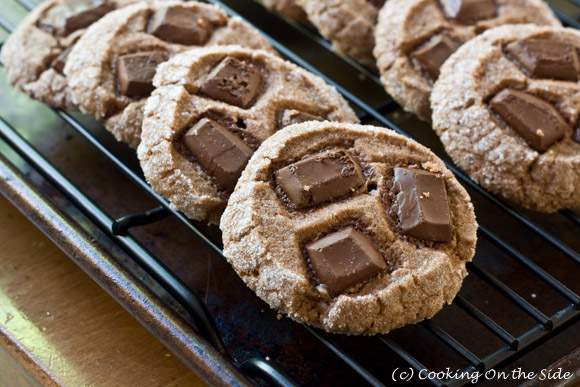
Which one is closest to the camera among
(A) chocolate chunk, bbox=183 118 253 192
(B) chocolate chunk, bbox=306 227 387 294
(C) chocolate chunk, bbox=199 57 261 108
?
(B) chocolate chunk, bbox=306 227 387 294

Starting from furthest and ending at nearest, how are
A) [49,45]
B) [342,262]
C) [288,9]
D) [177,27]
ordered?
1. [288,9]
2. [49,45]
3. [177,27]
4. [342,262]

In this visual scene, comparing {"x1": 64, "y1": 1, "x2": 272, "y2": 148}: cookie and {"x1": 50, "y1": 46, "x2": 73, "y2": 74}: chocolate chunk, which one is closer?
{"x1": 64, "y1": 1, "x2": 272, "y2": 148}: cookie

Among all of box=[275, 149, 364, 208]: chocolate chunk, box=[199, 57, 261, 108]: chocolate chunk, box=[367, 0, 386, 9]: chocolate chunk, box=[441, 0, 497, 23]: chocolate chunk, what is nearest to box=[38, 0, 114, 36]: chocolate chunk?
box=[199, 57, 261, 108]: chocolate chunk

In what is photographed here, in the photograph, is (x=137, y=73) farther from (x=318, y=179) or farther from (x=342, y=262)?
(x=342, y=262)

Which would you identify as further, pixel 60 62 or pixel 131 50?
pixel 60 62

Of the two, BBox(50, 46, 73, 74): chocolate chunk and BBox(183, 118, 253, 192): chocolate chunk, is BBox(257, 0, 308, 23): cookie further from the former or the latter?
BBox(183, 118, 253, 192): chocolate chunk

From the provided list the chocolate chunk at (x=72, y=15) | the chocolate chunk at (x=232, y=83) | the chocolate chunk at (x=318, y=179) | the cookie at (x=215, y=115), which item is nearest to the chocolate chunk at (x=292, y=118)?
the cookie at (x=215, y=115)

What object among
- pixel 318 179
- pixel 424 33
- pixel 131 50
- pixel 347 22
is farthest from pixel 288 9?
pixel 318 179

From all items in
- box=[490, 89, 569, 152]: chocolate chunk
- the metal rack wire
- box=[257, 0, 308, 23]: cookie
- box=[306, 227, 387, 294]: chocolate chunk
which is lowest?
the metal rack wire
